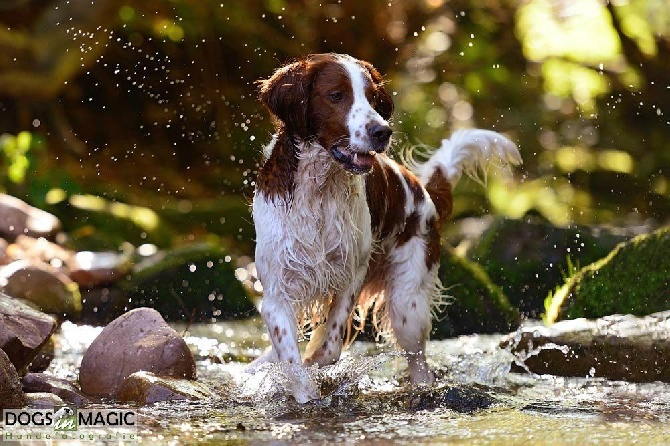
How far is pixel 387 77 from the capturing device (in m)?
12.6

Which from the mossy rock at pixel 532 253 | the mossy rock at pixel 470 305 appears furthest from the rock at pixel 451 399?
the mossy rock at pixel 532 253

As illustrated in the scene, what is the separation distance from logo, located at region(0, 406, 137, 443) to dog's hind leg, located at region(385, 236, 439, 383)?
1.66 m

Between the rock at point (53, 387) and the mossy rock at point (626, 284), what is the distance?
3.21 m

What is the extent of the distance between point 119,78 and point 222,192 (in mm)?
1865

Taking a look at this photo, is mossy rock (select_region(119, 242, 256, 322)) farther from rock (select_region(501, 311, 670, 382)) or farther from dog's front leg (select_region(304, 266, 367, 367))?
dog's front leg (select_region(304, 266, 367, 367))

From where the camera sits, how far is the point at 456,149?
A: 6414mm

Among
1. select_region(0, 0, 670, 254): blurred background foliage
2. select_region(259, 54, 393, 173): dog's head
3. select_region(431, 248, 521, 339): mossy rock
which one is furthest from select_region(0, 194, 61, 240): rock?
select_region(259, 54, 393, 173): dog's head

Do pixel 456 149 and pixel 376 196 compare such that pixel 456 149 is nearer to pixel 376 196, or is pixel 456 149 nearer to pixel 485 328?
pixel 376 196

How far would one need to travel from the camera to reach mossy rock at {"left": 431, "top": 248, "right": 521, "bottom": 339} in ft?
24.9

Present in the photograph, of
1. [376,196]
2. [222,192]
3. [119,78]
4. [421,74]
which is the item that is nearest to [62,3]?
[119,78]

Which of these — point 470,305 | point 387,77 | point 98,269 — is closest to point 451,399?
point 470,305

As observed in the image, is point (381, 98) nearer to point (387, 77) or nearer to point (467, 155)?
point (467, 155)

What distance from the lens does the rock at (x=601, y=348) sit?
19.2ft

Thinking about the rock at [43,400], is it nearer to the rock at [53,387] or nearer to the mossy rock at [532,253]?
the rock at [53,387]
